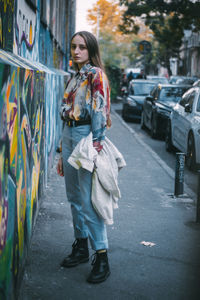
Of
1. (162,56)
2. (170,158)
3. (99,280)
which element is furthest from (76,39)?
(162,56)

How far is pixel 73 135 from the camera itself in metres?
3.90

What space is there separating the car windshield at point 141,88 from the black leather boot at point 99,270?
1557 centimetres

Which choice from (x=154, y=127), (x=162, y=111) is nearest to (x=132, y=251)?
(x=162, y=111)

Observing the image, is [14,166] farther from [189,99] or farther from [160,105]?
[160,105]

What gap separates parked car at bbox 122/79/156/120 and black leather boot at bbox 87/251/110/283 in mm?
14672

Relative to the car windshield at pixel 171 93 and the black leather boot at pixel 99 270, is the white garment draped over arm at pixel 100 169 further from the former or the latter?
the car windshield at pixel 171 93

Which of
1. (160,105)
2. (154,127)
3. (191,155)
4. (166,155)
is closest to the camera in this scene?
(191,155)

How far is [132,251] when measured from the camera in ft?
15.4

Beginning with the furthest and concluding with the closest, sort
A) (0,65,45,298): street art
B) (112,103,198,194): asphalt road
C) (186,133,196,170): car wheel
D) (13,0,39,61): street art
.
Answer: (186,133,196,170): car wheel < (112,103,198,194): asphalt road < (13,0,39,61): street art < (0,65,45,298): street art

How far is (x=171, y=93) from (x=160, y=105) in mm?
951

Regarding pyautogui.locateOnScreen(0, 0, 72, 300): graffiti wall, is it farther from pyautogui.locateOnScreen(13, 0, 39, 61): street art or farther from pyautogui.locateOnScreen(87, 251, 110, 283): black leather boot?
pyautogui.locateOnScreen(87, 251, 110, 283): black leather boot

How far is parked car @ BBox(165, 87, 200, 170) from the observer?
8916mm

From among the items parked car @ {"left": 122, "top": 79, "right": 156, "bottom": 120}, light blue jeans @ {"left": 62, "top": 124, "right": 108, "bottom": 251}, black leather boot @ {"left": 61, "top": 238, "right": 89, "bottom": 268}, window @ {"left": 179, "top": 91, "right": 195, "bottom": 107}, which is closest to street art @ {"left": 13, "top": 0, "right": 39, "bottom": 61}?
light blue jeans @ {"left": 62, "top": 124, "right": 108, "bottom": 251}

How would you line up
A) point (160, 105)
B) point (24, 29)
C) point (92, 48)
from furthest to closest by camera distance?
point (160, 105) < point (24, 29) < point (92, 48)
